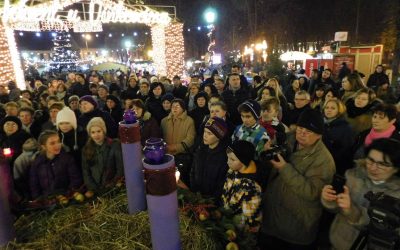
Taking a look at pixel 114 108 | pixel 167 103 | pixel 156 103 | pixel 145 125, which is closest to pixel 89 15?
pixel 114 108

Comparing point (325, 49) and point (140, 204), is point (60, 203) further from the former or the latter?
point (325, 49)

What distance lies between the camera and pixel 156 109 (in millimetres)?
6652

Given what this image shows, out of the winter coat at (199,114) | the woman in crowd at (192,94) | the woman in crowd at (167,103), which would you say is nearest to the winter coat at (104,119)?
the woman in crowd at (167,103)

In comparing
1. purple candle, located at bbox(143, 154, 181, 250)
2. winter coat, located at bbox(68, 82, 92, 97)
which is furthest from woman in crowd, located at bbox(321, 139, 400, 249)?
winter coat, located at bbox(68, 82, 92, 97)

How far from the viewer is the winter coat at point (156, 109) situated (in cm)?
650

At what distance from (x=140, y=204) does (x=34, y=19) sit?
10389 millimetres

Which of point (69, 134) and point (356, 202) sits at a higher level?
point (69, 134)

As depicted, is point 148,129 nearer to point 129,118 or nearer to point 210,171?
point 210,171

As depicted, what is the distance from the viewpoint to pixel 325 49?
28438mm

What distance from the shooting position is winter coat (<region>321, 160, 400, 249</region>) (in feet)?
7.54

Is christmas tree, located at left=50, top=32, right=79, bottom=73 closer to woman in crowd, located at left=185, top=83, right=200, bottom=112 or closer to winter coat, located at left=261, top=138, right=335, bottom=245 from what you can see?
woman in crowd, located at left=185, top=83, right=200, bottom=112

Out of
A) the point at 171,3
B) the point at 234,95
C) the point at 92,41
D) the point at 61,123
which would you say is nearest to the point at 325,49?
the point at 171,3

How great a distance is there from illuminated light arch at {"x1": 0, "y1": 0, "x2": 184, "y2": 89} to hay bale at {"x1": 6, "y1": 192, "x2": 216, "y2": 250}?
910 cm

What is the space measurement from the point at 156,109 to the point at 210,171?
366cm
